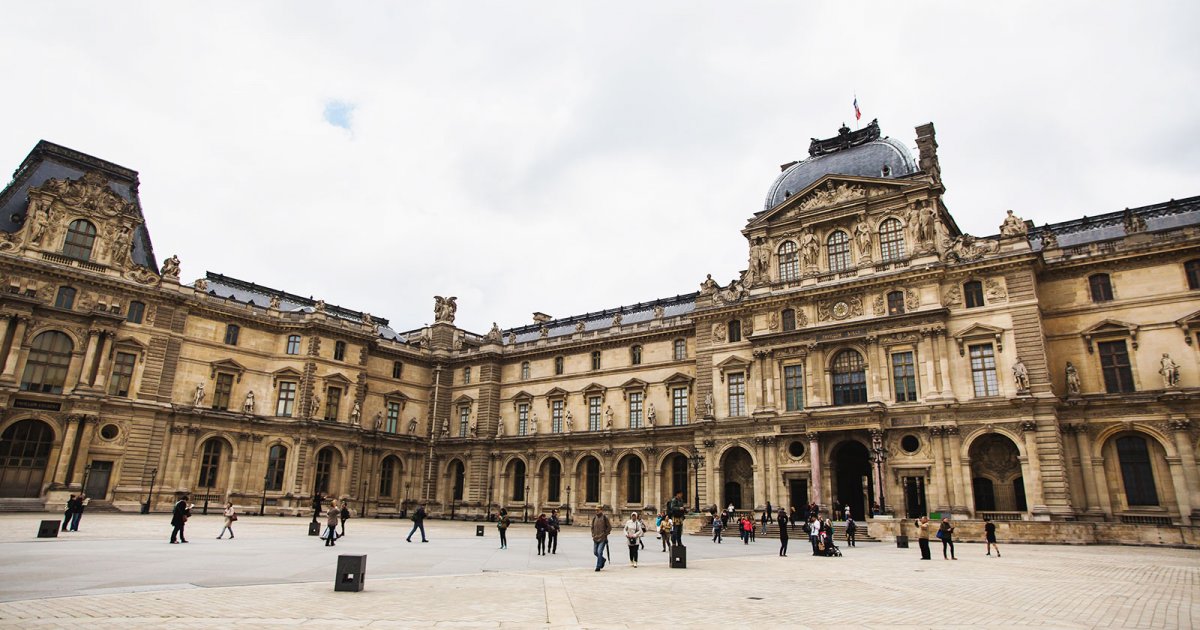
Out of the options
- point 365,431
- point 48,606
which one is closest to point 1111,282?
point 48,606

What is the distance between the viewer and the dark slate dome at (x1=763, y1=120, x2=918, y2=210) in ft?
157

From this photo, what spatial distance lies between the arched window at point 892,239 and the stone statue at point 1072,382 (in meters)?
11.3

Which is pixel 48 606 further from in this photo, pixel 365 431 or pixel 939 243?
pixel 365 431

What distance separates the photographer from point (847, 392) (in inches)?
1766

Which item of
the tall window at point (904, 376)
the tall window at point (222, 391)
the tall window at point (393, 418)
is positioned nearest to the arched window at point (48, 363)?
the tall window at point (222, 391)

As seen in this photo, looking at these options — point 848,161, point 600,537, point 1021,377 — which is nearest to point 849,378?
point 1021,377

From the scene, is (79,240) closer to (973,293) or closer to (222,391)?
(222,391)

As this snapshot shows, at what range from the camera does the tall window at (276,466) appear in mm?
52812

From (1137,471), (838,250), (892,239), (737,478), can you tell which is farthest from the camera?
(737,478)

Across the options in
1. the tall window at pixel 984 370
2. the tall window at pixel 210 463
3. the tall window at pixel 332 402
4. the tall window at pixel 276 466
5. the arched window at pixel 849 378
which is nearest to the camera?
the tall window at pixel 984 370

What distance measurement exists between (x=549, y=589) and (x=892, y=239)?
1487 inches

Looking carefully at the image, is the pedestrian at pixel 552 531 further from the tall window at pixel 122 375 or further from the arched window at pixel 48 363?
the arched window at pixel 48 363

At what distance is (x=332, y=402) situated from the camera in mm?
56844

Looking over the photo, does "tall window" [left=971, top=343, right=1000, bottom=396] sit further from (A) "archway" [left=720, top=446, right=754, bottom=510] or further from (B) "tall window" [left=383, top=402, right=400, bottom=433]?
(B) "tall window" [left=383, top=402, right=400, bottom=433]
